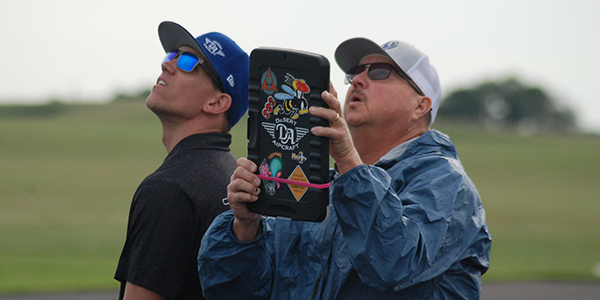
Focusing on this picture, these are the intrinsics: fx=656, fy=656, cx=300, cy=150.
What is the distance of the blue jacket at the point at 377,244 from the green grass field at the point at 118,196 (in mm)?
6978

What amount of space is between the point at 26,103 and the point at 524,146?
37.0 meters

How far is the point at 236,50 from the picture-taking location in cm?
348

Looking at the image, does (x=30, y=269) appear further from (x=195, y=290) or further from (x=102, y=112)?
(x=102, y=112)

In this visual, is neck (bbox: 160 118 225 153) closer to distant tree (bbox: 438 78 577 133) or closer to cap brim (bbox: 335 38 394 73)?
cap brim (bbox: 335 38 394 73)

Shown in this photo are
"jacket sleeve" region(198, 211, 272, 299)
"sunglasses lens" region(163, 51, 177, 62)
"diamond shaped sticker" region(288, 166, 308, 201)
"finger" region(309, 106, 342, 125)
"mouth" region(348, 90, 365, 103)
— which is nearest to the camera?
"finger" region(309, 106, 342, 125)

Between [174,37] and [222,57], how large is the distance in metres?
0.32

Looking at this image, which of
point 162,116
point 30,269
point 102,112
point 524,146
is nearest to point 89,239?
point 30,269

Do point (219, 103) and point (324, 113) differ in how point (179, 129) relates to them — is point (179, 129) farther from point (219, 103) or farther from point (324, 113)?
point (324, 113)

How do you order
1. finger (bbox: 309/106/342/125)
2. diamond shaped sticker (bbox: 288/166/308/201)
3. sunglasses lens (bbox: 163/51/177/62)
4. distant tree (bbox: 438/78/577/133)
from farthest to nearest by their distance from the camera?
distant tree (bbox: 438/78/577/133) < sunglasses lens (bbox: 163/51/177/62) < diamond shaped sticker (bbox: 288/166/308/201) < finger (bbox: 309/106/342/125)

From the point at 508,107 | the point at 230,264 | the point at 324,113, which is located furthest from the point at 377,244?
the point at 508,107

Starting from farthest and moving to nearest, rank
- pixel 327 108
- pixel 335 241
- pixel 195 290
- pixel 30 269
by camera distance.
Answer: pixel 30 269, pixel 195 290, pixel 335 241, pixel 327 108

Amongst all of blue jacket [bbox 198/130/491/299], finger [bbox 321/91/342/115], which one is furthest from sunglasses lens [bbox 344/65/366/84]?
finger [bbox 321/91/342/115]

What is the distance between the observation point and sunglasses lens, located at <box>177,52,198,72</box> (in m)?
3.38

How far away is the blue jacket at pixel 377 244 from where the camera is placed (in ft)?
7.14
